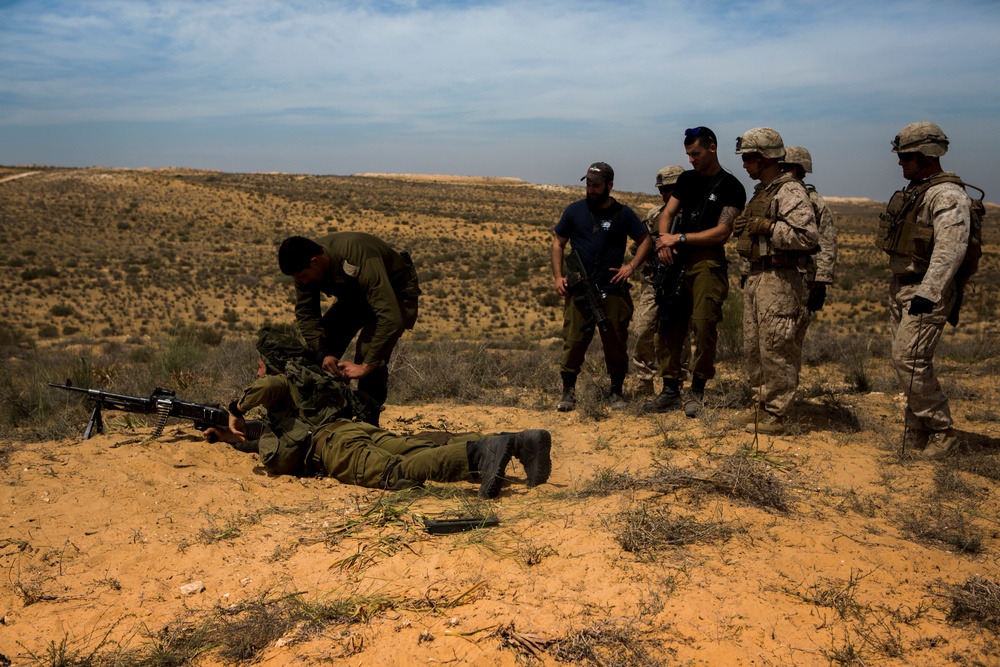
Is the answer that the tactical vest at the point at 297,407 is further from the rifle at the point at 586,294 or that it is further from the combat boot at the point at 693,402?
the combat boot at the point at 693,402

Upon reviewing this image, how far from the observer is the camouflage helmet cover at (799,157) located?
19.5 ft

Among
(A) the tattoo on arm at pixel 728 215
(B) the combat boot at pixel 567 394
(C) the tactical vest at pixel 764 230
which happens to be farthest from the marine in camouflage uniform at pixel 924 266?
(B) the combat boot at pixel 567 394

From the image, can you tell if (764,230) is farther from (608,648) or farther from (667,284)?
(608,648)

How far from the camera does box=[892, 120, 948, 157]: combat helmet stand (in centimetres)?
453

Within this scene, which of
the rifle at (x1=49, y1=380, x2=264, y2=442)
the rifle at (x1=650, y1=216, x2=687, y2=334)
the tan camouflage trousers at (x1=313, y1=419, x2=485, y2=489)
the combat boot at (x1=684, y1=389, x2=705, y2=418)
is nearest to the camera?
the tan camouflage trousers at (x1=313, y1=419, x2=485, y2=489)

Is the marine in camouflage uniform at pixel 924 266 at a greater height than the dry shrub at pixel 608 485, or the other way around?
the marine in camouflage uniform at pixel 924 266

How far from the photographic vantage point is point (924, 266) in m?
4.59

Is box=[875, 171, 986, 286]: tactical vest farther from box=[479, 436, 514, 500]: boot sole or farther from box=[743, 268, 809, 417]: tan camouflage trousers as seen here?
box=[479, 436, 514, 500]: boot sole

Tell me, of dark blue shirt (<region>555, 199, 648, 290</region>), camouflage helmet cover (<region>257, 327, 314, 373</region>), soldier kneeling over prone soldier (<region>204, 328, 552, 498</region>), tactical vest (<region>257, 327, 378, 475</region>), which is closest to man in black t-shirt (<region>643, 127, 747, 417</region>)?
dark blue shirt (<region>555, 199, 648, 290</region>)

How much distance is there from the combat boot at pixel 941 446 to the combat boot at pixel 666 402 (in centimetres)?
185

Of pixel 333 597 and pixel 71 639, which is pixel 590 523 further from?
pixel 71 639

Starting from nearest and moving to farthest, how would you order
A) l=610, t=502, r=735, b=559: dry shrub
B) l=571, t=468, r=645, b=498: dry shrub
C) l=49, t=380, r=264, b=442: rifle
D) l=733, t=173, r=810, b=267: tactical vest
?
l=610, t=502, r=735, b=559: dry shrub
l=571, t=468, r=645, b=498: dry shrub
l=49, t=380, r=264, b=442: rifle
l=733, t=173, r=810, b=267: tactical vest

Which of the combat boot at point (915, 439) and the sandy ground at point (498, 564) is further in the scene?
the combat boot at point (915, 439)

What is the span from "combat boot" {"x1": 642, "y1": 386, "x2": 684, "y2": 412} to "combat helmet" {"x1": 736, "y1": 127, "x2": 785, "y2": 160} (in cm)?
201
